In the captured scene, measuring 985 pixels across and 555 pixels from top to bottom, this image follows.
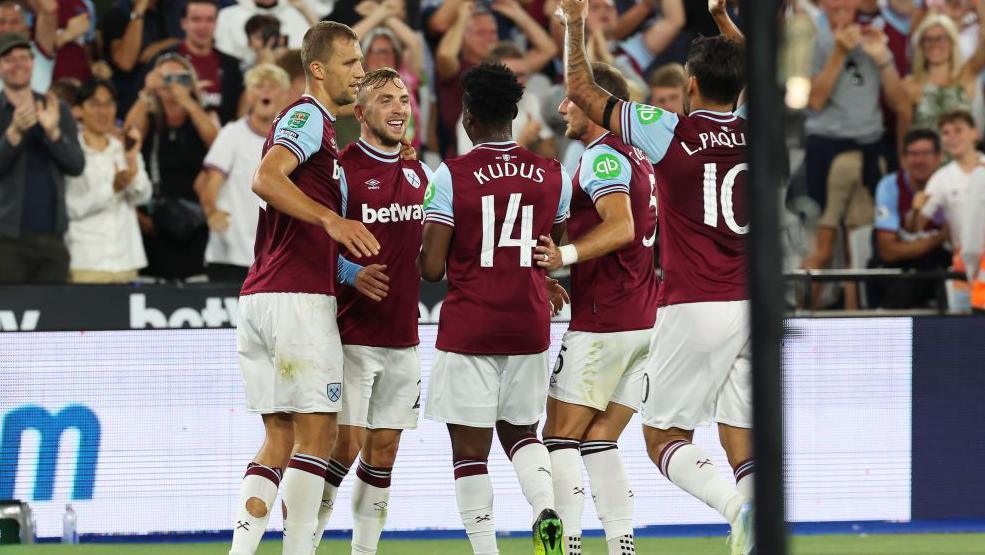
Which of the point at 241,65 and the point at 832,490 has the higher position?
the point at 241,65

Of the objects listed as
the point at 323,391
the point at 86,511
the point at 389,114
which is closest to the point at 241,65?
the point at 86,511

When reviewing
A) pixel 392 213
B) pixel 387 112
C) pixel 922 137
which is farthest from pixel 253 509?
pixel 922 137

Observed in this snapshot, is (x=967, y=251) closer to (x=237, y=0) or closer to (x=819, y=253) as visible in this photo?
(x=819, y=253)

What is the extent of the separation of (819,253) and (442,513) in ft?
13.1

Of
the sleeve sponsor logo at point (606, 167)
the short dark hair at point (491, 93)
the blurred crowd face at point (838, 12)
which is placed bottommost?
the sleeve sponsor logo at point (606, 167)

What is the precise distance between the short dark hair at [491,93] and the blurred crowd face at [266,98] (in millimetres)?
3875

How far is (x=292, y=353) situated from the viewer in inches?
226

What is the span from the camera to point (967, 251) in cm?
977

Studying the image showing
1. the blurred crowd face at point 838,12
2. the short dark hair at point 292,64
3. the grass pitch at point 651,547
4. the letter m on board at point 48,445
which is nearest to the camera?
the grass pitch at point 651,547

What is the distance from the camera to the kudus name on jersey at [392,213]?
619 cm

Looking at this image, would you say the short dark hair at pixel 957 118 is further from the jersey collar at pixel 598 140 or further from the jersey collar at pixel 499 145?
the jersey collar at pixel 499 145

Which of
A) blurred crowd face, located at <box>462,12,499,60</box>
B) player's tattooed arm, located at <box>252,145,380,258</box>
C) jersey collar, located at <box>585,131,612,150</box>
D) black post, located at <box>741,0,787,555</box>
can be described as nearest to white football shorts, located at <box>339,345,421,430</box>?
player's tattooed arm, located at <box>252,145,380,258</box>

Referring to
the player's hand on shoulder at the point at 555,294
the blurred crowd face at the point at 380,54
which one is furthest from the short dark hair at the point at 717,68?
the blurred crowd face at the point at 380,54

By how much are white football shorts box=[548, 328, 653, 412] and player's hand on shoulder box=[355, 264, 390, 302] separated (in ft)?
3.17
